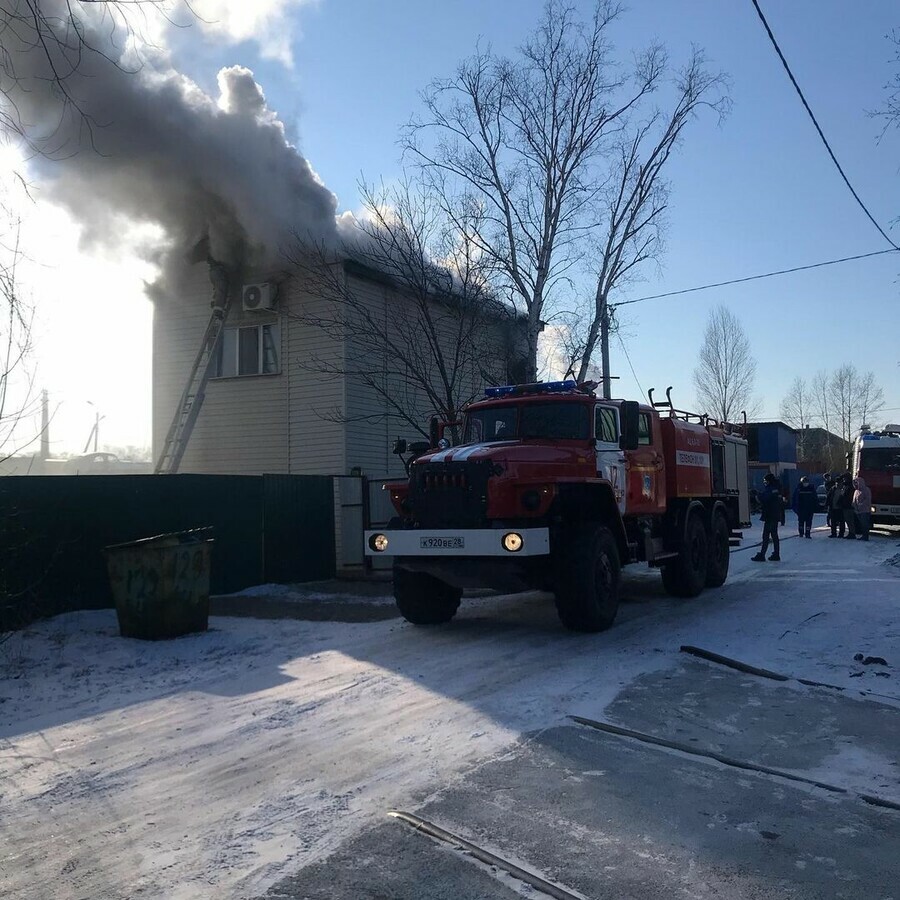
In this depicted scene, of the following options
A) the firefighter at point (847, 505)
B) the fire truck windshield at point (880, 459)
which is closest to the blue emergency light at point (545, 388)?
the firefighter at point (847, 505)

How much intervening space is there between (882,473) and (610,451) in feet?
55.8

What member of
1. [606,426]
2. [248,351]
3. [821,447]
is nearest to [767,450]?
[248,351]

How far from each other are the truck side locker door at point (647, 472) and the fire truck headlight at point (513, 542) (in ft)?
8.19

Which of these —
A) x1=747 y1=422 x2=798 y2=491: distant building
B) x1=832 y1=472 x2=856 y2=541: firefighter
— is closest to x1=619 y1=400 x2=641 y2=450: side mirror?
x1=832 y1=472 x2=856 y2=541: firefighter

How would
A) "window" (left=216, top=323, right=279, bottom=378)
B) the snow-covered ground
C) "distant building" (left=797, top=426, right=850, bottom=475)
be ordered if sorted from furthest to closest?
1. "distant building" (left=797, top=426, right=850, bottom=475)
2. "window" (left=216, top=323, right=279, bottom=378)
3. the snow-covered ground

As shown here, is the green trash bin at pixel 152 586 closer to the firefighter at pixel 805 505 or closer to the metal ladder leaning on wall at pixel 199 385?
the metal ladder leaning on wall at pixel 199 385

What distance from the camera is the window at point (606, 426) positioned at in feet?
33.9

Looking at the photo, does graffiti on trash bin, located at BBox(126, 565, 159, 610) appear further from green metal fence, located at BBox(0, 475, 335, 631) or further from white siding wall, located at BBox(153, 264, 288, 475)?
white siding wall, located at BBox(153, 264, 288, 475)

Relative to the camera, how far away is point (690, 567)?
40.3ft

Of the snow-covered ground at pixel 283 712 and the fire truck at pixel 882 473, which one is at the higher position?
the fire truck at pixel 882 473

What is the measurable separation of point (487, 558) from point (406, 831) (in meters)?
4.67

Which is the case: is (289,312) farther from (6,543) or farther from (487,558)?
(487,558)

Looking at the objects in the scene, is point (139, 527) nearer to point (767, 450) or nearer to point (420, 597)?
point (420, 597)

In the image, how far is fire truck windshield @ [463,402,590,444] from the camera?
1025 centimetres
